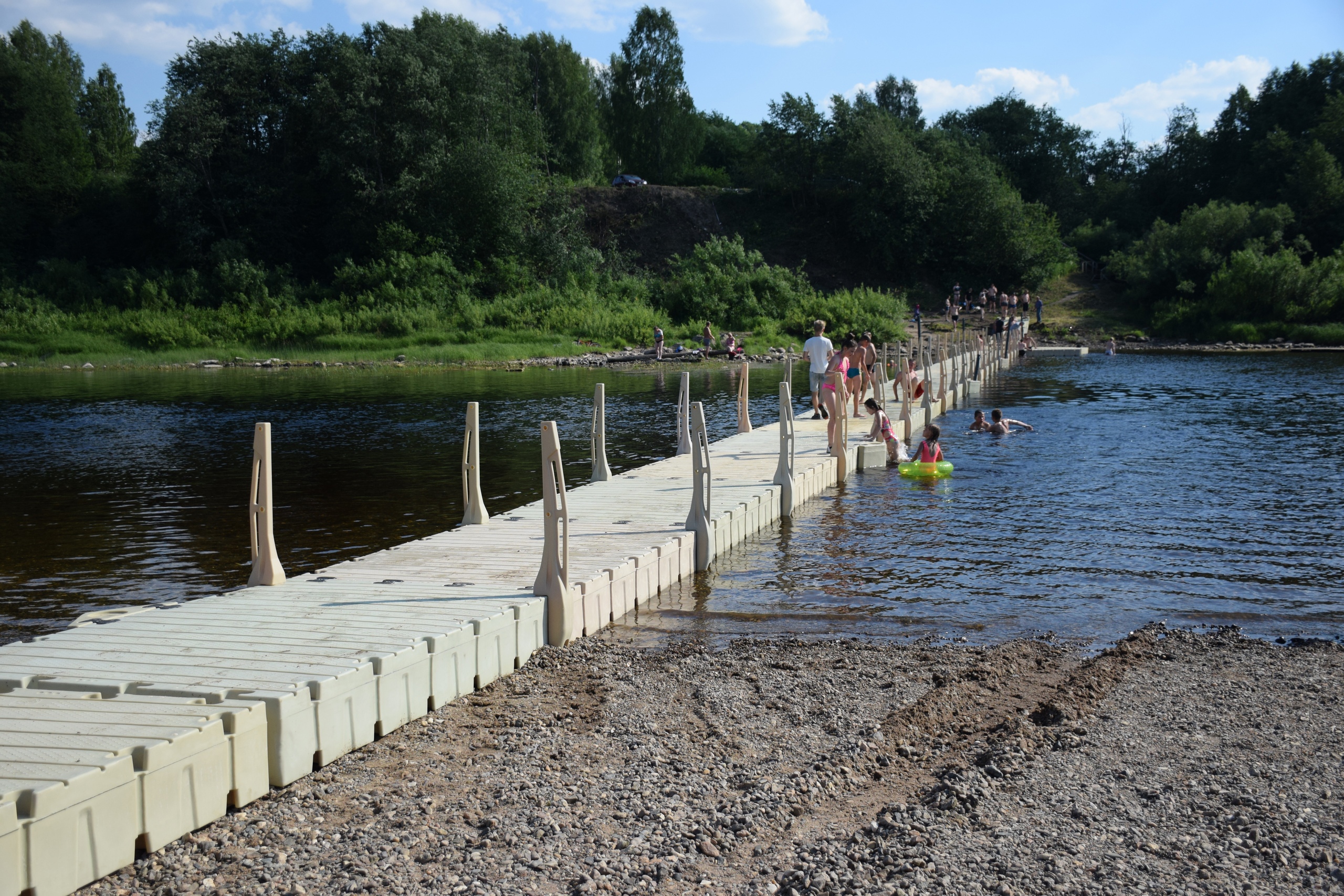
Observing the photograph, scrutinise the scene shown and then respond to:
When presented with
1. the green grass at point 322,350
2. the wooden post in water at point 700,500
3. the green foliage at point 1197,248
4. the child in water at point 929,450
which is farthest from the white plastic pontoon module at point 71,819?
the green foliage at point 1197,248

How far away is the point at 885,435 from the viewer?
18.6 metres

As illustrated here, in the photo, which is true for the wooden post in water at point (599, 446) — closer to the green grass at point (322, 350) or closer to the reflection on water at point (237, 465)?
the reflection on water at point (237, 465)

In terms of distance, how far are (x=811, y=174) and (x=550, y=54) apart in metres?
22.1

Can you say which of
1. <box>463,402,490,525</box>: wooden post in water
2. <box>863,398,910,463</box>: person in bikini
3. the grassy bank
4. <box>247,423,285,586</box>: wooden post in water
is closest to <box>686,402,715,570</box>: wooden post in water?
<box>463,402,490,525</box>: wooden post in water

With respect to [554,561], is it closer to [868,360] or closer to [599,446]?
[599,446]

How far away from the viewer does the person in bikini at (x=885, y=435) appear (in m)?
18.5

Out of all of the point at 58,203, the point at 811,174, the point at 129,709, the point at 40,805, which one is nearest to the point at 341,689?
the point at 129,709

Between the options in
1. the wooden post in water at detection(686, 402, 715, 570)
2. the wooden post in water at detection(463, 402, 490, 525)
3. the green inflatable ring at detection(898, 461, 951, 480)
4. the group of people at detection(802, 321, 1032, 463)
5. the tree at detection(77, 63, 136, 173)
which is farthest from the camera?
the tree at detection(77, 63, 136, 173)

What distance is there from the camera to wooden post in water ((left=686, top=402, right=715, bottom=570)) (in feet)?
32.9

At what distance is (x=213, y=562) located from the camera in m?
11.7

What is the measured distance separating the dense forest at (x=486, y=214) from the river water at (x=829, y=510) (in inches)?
992

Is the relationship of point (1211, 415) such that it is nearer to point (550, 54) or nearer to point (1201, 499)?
point (1201, 499)

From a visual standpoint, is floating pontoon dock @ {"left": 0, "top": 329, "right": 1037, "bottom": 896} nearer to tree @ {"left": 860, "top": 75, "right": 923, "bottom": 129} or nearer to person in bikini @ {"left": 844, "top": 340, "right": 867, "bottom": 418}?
person in bikini @ {"left": 844, "top": 340, "right": 867, "bottom": 418}

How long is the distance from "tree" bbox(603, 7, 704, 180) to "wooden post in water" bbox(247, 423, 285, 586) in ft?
257
